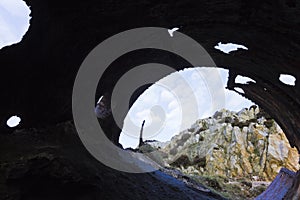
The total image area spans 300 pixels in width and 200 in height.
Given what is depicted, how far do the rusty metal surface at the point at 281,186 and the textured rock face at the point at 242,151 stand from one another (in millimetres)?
13459

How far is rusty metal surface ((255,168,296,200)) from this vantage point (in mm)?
8258

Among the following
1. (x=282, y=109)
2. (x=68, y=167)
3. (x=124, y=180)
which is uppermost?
(x=282, y=109)

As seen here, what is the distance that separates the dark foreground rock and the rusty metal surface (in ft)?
13.9

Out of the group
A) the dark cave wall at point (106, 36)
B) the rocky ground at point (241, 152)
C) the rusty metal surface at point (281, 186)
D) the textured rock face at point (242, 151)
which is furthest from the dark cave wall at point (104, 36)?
the textured rock face at point (242, 151)

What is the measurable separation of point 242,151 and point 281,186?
707 inches

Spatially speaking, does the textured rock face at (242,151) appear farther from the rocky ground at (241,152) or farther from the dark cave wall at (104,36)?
the dark cave wall at (104,36)

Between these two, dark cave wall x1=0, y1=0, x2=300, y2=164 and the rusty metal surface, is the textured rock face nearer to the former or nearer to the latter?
the rusty metal surface

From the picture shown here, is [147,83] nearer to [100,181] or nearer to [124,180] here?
[124,180]

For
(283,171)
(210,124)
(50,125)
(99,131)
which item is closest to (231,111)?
(210,124)

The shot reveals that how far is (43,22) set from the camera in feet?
14.4

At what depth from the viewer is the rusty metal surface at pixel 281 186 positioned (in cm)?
826

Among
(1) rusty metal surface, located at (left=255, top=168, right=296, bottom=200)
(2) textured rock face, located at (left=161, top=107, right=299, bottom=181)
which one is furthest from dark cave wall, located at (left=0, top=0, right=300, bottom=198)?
(2) textured rock face, located at (left=161, top=107, right=299, bottom=181)

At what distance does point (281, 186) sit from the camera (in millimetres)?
8906

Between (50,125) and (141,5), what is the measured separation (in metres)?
4.25
